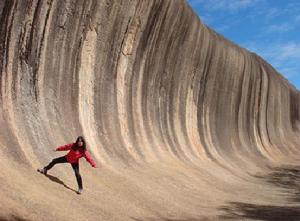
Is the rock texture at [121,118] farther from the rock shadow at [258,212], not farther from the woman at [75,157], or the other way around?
the woman at [75,157]

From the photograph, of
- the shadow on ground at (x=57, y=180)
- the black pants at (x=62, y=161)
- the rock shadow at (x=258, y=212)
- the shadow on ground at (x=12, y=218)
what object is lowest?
the shadow on ground at (x=12, y=218)

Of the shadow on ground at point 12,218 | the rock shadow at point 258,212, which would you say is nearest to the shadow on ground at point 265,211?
the rock shadow at point 258,212

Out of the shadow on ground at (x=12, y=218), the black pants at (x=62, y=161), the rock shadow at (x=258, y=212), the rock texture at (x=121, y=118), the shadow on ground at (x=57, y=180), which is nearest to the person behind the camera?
the shadow on ground at (x=12, y=218)

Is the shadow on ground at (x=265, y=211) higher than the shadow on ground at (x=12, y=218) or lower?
higher

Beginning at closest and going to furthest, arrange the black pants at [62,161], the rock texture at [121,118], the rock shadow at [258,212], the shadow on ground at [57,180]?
the black pants at [62,161], the shadow on ground at [57,180], the rock texture at [121,118], the rock shadow at [258,212]

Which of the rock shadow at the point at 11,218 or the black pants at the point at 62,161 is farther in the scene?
the black pants at the point at 62,161

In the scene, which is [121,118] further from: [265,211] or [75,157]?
[75,157]

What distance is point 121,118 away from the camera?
17.2 m

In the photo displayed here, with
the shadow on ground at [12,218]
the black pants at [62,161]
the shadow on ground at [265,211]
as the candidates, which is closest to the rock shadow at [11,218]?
the shadow on ground at [12,218]

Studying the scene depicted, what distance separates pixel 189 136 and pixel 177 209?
10.1 m

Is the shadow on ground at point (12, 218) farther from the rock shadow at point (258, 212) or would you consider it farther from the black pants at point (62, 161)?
the rock shadow at point (258, 212)

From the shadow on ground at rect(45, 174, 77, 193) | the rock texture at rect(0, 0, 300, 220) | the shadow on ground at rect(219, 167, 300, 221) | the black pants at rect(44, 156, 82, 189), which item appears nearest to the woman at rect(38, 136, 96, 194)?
the black pants at rect(44, 156, 82, 189)

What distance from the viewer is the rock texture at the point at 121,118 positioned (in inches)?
449

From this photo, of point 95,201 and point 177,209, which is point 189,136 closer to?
point 177,209
